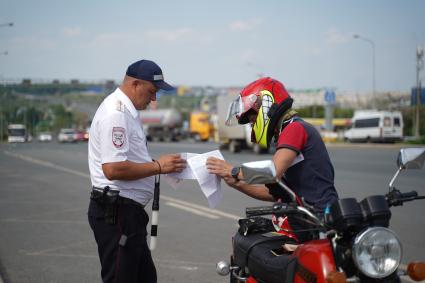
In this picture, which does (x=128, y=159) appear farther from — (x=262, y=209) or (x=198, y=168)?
(x=262, y=209)

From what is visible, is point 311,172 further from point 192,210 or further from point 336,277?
point 192,210

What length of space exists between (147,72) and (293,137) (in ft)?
3.75

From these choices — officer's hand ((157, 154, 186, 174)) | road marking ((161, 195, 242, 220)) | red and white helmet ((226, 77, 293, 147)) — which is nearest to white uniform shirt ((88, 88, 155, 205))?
officer's hand ((157, 154, 186, 174))

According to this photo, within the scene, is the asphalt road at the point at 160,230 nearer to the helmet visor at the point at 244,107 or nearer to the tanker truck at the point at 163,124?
the helmet visor at the point at 244,107

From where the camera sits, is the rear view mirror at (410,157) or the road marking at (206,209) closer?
the rear view mirror at (410,157)

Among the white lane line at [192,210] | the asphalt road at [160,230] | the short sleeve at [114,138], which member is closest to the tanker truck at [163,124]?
the asphalt road at [160,230]

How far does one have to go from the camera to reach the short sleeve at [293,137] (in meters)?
3.13

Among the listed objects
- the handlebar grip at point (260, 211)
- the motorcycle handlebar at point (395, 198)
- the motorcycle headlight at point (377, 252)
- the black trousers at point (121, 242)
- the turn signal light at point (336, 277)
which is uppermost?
A: the motorcycle handlebar at point (395, 198)

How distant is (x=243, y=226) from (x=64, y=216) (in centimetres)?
729

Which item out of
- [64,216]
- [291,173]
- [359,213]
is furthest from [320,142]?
[64,216]

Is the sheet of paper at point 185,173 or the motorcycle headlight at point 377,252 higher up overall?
the sheet of paper at point 185,173

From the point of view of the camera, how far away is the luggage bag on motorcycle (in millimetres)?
2889

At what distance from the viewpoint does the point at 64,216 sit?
1022 cm

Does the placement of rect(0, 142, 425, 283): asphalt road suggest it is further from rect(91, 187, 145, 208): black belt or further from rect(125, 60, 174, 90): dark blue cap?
rect(125, 60, 174, 90): dark blue cap
